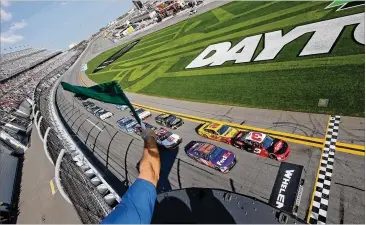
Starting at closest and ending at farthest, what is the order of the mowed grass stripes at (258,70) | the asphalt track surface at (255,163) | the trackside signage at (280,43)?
the asphalt track surface at (255,163) → the mowed grass stripes at (258,70) → the trackside signage at (280,43)

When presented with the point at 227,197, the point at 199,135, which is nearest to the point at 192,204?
the point at 227,197

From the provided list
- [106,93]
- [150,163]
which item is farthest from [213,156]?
[150,163]

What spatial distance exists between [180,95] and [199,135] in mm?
11850

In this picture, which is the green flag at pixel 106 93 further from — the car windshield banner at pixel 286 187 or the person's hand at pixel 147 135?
the car windshield banner at pixel 286 187

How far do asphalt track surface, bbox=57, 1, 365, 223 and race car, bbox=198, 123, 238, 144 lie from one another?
596 mm

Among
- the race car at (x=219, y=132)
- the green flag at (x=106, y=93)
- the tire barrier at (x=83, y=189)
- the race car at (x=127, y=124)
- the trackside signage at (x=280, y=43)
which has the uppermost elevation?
the green flag at (x=106, y=93)

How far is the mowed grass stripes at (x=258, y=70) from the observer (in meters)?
26.0

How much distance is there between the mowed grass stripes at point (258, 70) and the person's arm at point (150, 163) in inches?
892

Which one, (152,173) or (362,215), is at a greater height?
(152,173)

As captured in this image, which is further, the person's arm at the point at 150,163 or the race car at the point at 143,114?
the race car at the point at 143,114

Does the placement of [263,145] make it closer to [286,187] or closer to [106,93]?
[286,187]

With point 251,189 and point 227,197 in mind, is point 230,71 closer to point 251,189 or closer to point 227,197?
point 251,189

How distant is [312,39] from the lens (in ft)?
113

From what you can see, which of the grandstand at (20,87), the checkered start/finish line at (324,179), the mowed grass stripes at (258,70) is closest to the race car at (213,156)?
the checkered start/finish line at (324,179)
